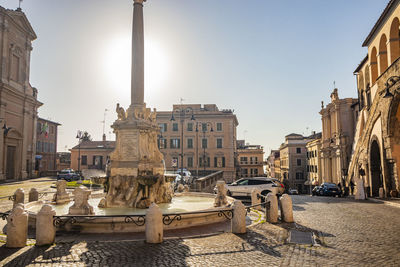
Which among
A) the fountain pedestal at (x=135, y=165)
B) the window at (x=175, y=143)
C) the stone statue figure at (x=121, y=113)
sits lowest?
the fountain pedestal at (x=135, y=165)

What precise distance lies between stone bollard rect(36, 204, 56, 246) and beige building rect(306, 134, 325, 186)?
47.4 metres

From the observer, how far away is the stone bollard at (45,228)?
715cm

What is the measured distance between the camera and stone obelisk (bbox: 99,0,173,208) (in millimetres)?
11562

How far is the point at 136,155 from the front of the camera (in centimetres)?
1198

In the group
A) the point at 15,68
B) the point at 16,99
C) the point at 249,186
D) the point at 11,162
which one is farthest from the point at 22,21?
the point at 249,186

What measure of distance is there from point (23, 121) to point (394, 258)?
40.3m

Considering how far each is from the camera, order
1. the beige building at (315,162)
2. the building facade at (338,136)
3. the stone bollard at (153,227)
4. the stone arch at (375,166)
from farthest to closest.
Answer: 1. the beige building at (315,162)
2. the building facade at (338,136)
3. the stone arch at (375,166)
4. the stone bollard at (153,227)

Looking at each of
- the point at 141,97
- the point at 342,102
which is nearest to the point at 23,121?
the point at 141,97

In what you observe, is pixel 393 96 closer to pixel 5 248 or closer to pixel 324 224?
pixel 324 224

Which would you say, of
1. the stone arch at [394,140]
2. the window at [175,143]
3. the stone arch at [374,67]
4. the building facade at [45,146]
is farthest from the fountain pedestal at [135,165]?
the window at [175,143]

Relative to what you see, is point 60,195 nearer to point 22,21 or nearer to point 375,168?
point 375,168

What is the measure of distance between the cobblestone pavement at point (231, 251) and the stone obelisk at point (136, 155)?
343 centimetres

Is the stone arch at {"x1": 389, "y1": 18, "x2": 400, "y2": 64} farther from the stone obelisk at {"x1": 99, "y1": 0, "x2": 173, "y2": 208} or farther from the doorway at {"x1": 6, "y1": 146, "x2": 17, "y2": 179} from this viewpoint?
the doorway at {"x1": 6, "y1": 146, "x2": 17, "y2": 179}

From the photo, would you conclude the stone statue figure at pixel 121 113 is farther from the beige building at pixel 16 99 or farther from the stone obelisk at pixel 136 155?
the beige building at pixel 16 99
